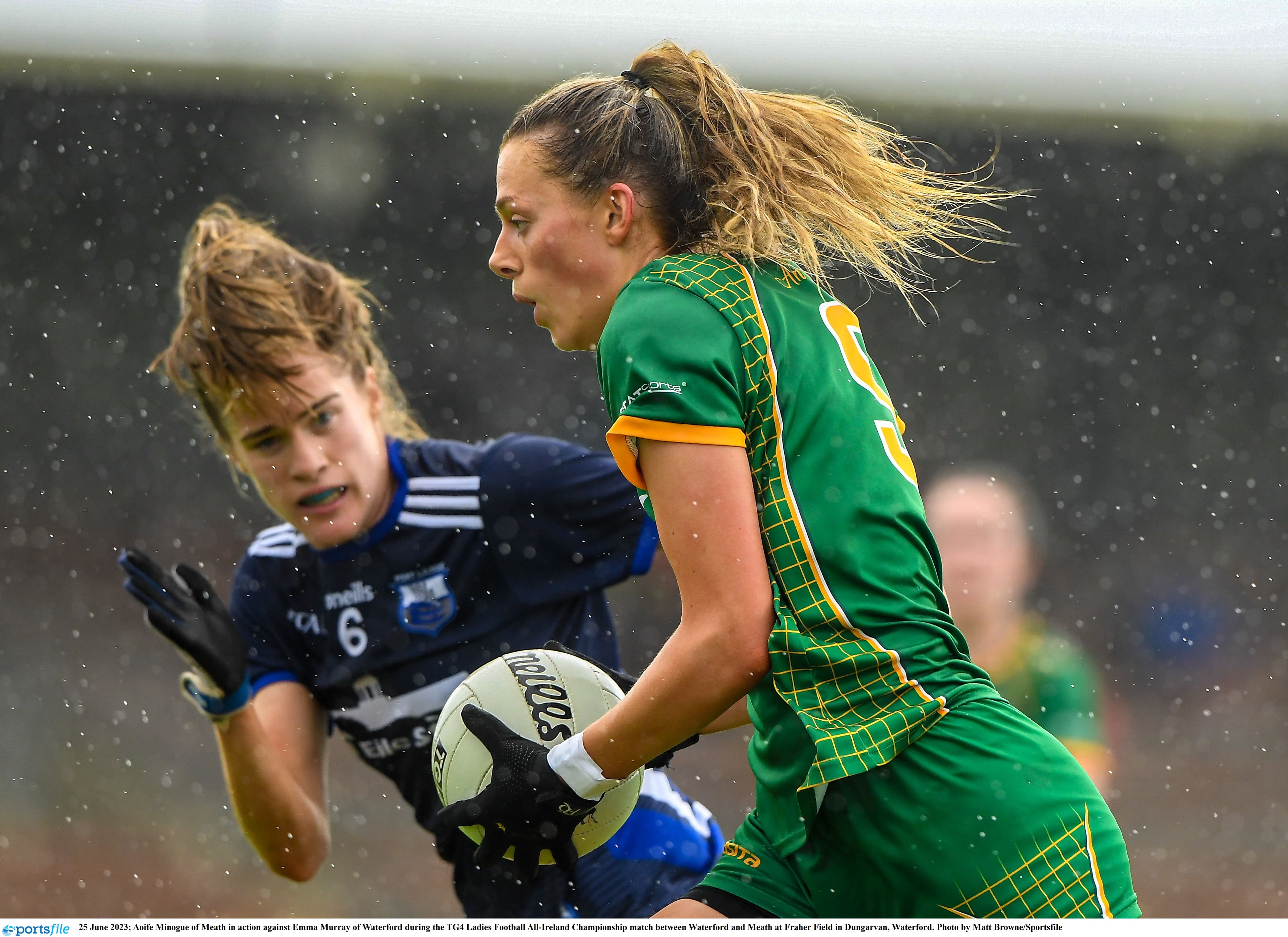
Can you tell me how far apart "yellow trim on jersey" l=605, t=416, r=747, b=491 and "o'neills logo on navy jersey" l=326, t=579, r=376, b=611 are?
1770 mm

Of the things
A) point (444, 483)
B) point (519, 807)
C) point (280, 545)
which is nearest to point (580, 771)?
point (519, 807)

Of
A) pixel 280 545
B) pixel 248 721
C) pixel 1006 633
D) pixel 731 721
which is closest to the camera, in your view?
pixel 731 721

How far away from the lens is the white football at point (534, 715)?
7.68ft

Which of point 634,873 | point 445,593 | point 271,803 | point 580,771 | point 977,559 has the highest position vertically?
point 580,771

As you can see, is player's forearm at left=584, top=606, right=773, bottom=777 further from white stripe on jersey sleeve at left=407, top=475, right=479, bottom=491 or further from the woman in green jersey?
white stripe on jersey sleeve at left=407, top=475, right=479, bottom=491

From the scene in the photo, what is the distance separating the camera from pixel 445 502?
3.43 metres

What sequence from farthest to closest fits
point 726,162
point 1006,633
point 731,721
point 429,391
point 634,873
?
point 429,391 < point 1006,633 < point 634,873 < point 731,721 < point 726,162

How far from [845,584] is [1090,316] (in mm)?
10716

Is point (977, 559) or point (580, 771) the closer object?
point (580, 771)

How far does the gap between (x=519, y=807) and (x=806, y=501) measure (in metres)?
0.73

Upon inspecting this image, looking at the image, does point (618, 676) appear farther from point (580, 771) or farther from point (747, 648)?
point (747, 648)

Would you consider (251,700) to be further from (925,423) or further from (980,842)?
(925,423)

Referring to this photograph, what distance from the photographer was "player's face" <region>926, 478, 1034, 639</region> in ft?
15.4

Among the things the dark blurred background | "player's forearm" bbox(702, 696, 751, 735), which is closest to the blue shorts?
"player's forearm" bbox(702, 696, 751, 735)
